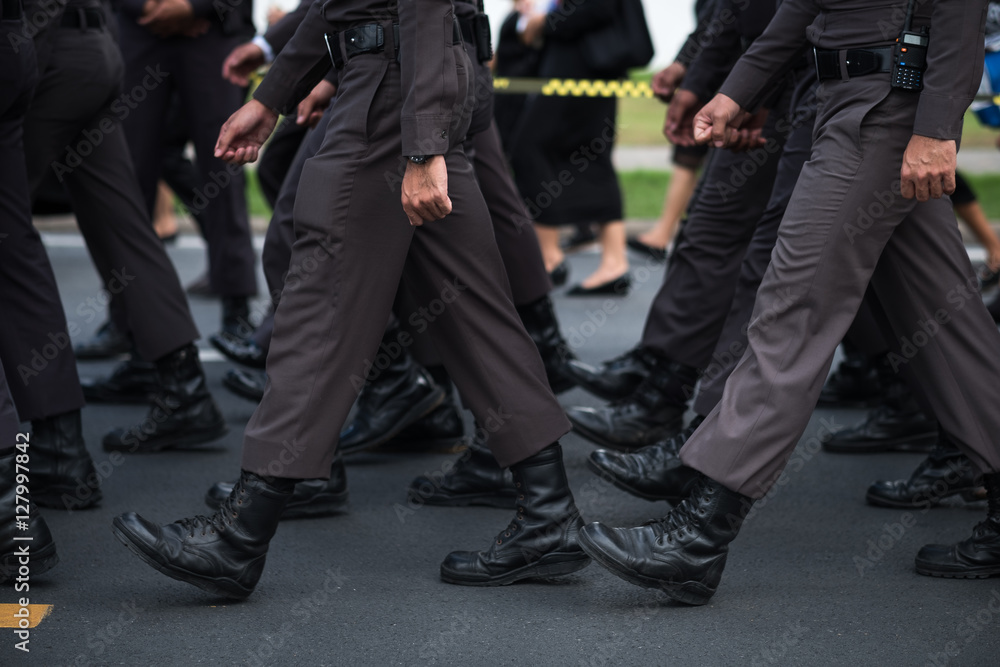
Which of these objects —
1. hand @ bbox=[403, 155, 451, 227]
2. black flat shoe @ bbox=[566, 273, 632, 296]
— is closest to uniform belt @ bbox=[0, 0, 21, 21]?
hand @ bbox=[403, 155, 451, 227]

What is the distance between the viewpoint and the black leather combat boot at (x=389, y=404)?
3857mm

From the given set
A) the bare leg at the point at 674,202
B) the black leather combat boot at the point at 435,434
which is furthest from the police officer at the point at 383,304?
the bare leg at the point at 674,202

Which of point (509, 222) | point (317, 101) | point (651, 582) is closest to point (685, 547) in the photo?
point (651, 582)

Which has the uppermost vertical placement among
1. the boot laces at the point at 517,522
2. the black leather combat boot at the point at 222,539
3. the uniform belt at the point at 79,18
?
the uniform belt at the point at 79,18

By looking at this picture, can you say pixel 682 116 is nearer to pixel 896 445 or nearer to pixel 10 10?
pixel 896 445

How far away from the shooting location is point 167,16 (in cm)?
472

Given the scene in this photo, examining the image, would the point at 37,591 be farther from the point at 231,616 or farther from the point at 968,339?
the point at 968,339

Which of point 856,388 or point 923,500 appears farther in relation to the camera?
point 856,388

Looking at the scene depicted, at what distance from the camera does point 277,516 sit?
2.77m

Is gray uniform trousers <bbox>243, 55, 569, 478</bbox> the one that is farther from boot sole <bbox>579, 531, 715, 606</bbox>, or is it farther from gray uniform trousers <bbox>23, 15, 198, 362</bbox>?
gray uniform trousers <bbox>23, 15, 198, 362</bbox>

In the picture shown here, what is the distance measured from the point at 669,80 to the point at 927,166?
67.8 inches

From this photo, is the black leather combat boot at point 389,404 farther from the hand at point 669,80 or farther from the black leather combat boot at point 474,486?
the hand at point 669,80

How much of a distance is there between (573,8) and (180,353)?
11.0 feet

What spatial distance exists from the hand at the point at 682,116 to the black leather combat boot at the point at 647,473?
1077 millimetres
